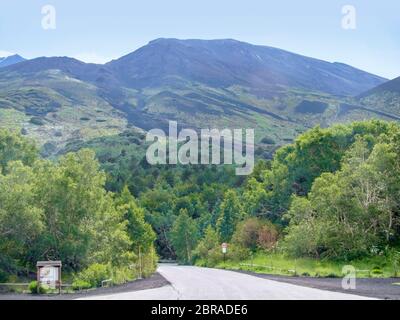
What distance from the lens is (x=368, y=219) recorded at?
48219mm

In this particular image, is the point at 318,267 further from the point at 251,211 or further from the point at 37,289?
the point at 251,211

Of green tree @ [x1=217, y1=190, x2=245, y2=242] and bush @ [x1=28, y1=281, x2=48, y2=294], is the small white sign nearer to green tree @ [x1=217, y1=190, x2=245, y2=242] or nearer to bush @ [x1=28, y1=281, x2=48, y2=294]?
bush @ [x1=28, y1=281, x2=48, y2=294]

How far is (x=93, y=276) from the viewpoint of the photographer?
39.6 metres

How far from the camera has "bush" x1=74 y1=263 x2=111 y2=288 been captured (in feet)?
125

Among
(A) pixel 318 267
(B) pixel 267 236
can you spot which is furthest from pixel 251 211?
(A) pixel 318 267

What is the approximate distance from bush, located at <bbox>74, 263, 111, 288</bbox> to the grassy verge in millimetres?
14911

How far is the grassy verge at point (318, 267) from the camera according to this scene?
4000cm

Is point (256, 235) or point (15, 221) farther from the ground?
point (15, 221)

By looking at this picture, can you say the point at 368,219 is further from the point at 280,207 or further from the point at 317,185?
the point at 280,207

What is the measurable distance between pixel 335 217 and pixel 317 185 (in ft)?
14.9

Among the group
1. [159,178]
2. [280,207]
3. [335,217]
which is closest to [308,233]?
[335,217]

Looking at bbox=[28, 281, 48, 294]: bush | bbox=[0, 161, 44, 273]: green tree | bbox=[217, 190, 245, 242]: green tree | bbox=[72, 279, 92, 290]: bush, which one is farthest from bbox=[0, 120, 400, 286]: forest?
bbox=[217, 190, 245, 242]: green tree

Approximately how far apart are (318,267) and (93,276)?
18297 millimetres

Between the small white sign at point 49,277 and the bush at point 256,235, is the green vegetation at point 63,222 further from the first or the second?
the bush at point 256,235
